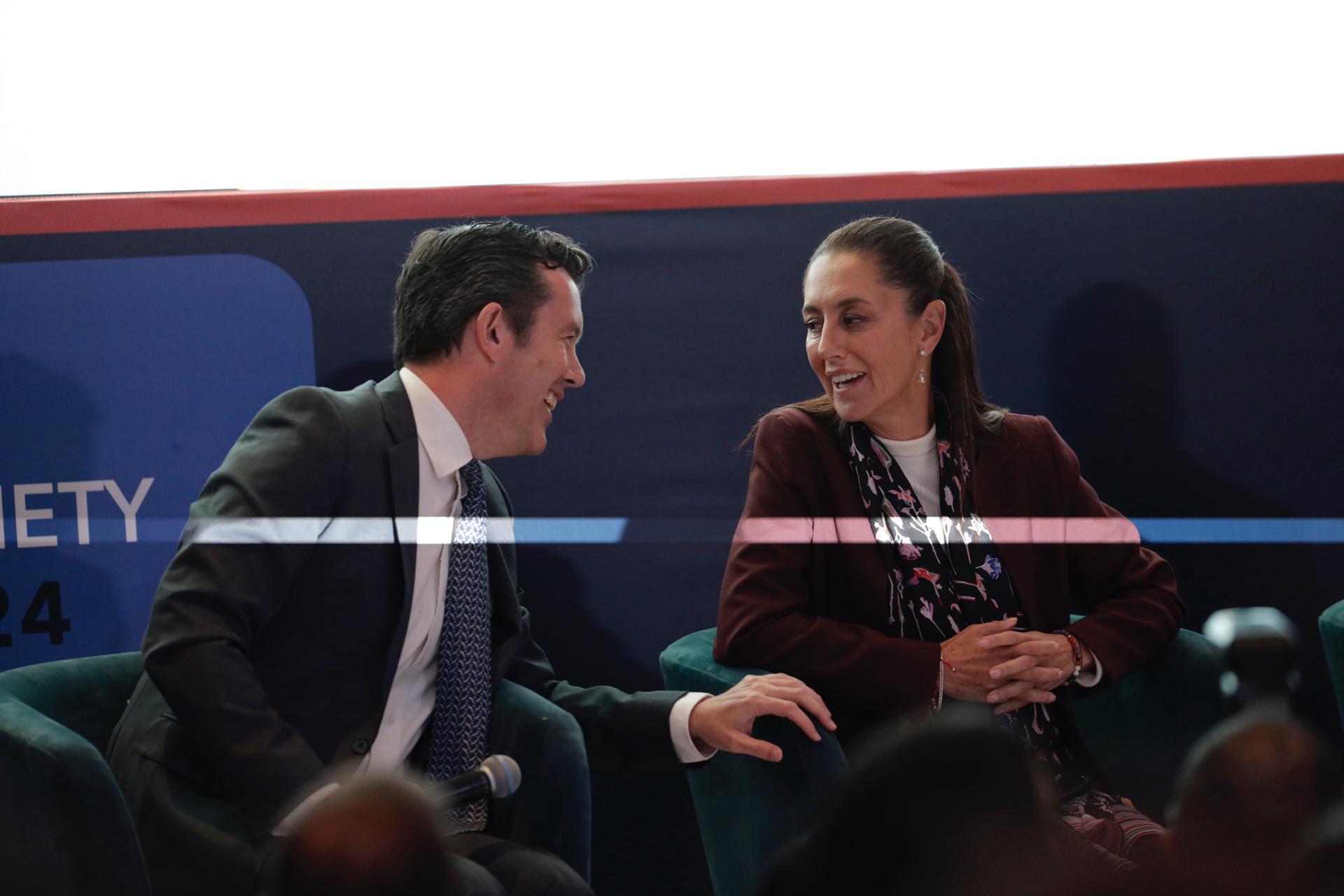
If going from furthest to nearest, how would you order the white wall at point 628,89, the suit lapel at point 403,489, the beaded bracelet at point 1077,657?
the white wall at point 628,89
the beaded bracelet at point 1077,657
the suit lapel at point 403,489

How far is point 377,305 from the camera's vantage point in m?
2.70

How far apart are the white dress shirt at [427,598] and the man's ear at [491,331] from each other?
0.13m

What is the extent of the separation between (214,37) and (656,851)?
242 cm

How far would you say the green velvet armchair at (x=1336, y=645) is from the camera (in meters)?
2.18

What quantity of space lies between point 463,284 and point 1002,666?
3.90 feet

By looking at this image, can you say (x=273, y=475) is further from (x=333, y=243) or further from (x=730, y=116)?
(x=730, y=116)

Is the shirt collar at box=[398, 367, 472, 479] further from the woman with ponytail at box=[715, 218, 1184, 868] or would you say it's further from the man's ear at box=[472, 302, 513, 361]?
the woman with ponytail at box=[715, 218, 1184, 868]

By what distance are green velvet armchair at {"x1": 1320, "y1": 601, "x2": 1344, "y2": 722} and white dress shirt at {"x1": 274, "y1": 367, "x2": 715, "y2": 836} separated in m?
1.25

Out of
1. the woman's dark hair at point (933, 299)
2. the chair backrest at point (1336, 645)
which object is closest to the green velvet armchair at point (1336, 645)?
the chair backrest at point (1336, 645)

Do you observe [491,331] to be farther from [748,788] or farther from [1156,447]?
[1156,447]

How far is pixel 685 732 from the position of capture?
1.92 metres

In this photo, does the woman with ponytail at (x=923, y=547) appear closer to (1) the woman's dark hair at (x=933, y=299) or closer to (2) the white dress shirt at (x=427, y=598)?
(1) the woman's dark hair at (x=933, y=299)

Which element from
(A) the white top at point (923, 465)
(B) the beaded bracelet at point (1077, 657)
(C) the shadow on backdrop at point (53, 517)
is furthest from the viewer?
(C) the shadow on backdrop at point (53, 517)

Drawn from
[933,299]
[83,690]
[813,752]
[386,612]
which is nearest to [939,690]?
[813,752]
